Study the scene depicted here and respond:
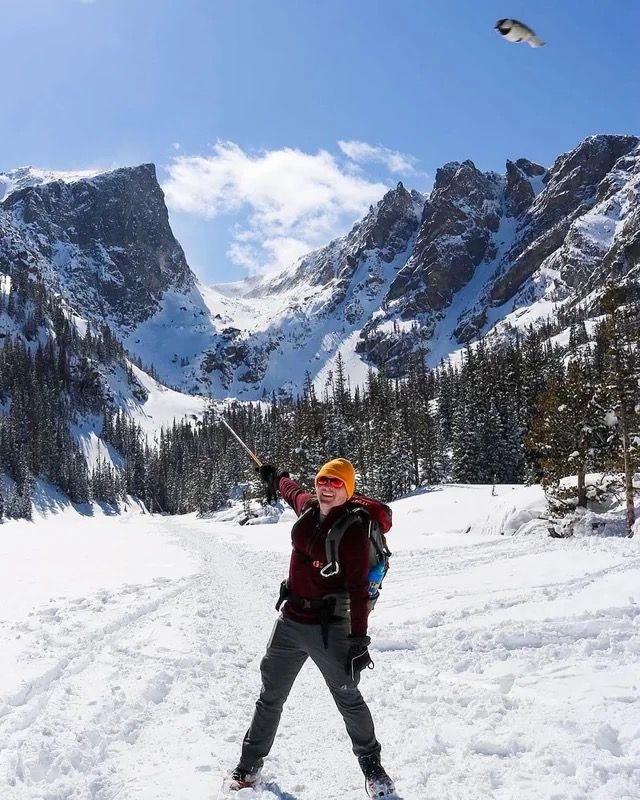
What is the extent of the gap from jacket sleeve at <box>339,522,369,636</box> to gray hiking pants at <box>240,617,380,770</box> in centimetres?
24

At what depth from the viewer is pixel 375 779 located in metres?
4.35

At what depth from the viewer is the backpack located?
429 cm

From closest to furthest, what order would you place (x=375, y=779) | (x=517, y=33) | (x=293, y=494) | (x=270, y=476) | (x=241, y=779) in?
1. (x=517, y=33)
2. (x=375, y=779)
3. (x=241, y=779)
4. (x=293, y=494)
5. (x=270, y=476)

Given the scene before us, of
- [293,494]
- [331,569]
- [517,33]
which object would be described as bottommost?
[331,569]

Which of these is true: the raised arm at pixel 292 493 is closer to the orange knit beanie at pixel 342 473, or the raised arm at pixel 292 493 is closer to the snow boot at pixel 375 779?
the orange knit beanie at pixel 342 473

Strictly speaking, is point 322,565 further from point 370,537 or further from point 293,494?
point 293,494

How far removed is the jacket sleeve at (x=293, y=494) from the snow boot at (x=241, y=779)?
7.11 feet

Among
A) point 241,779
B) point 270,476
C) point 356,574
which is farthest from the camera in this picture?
point 270,476

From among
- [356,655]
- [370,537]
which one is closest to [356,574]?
[370,537]

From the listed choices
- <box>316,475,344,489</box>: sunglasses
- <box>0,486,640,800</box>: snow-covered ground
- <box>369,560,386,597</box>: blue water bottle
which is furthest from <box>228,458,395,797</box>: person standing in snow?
<box>0,486,640,800</box>: snow-covered ground

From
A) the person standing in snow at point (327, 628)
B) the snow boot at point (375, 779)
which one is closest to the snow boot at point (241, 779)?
the person standing in snow at point (327, 628)

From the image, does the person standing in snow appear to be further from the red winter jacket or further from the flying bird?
the flying bird

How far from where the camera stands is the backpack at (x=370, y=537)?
429 centimetres

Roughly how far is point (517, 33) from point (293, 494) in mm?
4168
